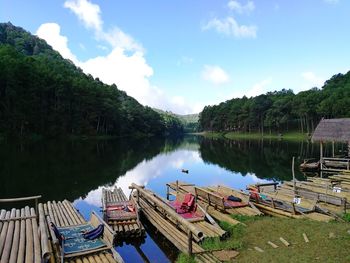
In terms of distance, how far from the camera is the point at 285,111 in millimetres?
127062

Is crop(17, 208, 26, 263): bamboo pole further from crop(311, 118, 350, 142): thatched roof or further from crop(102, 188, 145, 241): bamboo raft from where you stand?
crop(311, 118, 350, 142): thatched roof

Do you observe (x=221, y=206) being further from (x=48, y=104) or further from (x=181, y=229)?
(x=48, y=104)

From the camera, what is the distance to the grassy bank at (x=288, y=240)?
38.4ft

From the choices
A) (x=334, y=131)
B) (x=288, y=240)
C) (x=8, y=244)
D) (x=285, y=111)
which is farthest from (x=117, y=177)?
(x=285, y=111)

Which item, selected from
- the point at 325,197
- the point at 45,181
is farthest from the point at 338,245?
the point at 45,181

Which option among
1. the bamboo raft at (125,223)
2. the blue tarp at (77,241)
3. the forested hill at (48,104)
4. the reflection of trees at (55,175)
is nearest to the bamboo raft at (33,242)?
the blue tarp at (77,241)

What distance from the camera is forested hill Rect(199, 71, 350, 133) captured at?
10350 cm

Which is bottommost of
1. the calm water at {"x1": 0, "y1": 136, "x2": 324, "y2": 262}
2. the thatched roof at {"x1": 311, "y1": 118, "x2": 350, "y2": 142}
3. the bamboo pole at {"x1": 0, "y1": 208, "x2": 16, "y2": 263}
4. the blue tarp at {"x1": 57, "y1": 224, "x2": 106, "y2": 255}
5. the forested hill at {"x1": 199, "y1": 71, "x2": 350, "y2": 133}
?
the calm water at {"x1": 0, "y1": 136, "x2": 324, "y2": 262}

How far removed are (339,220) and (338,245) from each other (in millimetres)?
5317

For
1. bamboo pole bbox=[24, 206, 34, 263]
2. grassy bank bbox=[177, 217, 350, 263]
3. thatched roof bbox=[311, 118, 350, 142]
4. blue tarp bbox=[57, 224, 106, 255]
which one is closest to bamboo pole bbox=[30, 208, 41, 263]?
bamboo pole bbox=[24, 206, 34, 263]

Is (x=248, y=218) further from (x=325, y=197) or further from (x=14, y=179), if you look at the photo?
(x=14, y=179)

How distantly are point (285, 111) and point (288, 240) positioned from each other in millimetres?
120691

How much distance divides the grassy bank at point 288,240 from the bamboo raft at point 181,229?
48 centimetres

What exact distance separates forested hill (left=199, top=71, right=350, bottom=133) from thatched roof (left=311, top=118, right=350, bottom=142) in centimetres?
6292
